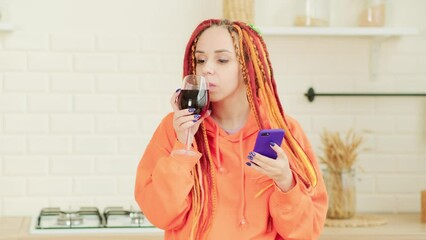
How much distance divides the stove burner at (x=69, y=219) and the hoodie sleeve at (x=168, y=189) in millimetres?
1050

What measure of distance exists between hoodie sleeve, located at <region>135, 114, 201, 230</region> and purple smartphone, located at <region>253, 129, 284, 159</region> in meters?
0.22

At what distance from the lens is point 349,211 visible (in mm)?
3824

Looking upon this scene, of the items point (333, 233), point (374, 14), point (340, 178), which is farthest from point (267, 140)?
point (374, 14)

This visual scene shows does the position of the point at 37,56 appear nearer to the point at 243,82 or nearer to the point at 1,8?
the point at 1,8

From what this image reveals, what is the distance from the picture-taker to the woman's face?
2.56 meters

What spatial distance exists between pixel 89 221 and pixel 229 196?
1.23 meters

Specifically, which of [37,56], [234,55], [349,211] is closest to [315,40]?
[349,211]

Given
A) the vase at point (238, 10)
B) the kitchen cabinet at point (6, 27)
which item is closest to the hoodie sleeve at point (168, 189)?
the vase at point (238, 10)

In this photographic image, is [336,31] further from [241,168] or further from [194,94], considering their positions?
[194,94]

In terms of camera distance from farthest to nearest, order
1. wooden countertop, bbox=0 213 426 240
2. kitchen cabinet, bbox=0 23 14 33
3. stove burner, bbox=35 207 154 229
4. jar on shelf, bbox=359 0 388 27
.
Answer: jar on shelf, bbox=359 0 388 27 → kitchen cabinet, bbox=0 23 14 33 → stove burner, bbox=35 207 154 229 → wooden countertop, bbox=0 213 426 240

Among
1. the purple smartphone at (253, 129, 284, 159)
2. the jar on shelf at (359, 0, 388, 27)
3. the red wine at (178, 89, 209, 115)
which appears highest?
the jar on shelf at (359, 0, 388, 27)

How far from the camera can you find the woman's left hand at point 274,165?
242cm

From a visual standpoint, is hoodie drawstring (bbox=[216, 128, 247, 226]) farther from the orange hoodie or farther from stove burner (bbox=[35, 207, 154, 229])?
stove burner (bbox=[35, 207, 154, 229])

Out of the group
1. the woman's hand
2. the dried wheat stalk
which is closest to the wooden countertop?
the dried wheat stalk
